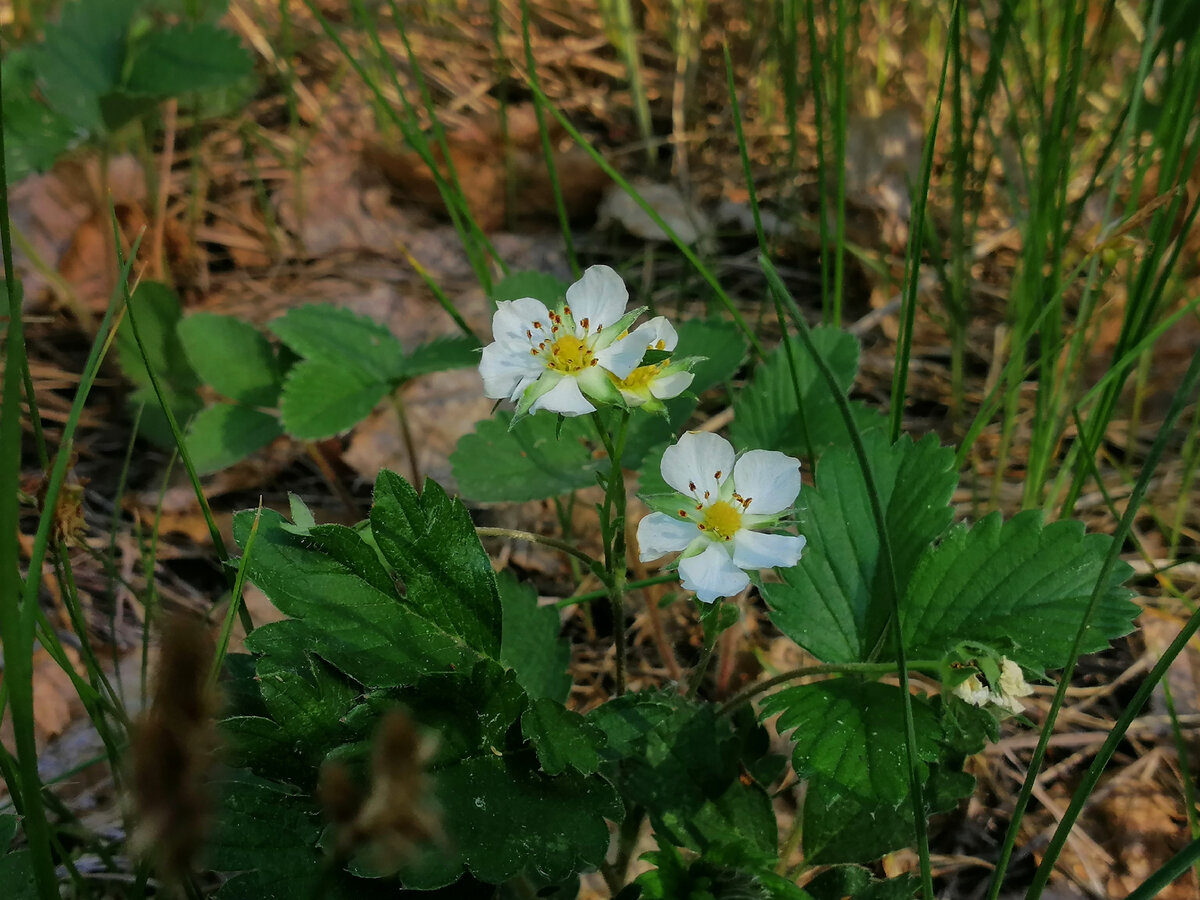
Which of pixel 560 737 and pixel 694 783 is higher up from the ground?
pixel 560 737

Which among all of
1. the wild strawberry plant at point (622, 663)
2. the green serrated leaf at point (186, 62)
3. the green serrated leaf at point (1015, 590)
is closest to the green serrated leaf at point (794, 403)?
the wild strawberry plant at point (622, 663)

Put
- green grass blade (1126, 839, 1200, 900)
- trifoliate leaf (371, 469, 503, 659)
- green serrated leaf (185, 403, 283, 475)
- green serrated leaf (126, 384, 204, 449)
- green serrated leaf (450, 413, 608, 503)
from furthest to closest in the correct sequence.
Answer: green serrated leaf (126, 384, 204, 449)
green serrated leaf (185, 403, 283, 475)
green serrated leaf (450, 413, 608, 503)
trifoliate leaf (371, 469, 503, 659)
green grass blade (1126, 839, 1200, 900)

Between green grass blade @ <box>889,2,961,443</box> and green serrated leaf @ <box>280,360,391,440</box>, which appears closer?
green grass blade @ <box>889,2,961,443</box>

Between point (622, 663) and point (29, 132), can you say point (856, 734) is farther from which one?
point (29, 132)

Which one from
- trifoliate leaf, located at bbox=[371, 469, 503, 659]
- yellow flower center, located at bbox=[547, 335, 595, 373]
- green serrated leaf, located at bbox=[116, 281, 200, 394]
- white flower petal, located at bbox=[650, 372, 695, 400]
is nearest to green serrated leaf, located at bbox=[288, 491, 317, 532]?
trifoliate leaf, located at bbox=[371, 469, 503, 659]

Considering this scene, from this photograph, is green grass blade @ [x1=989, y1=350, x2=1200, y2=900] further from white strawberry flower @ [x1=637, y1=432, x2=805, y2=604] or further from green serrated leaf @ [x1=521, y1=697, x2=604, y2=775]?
green serrated leaf @ [x1=521, y1=697, x2=604, y2=775]

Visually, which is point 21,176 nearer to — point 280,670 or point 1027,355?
point 280,670

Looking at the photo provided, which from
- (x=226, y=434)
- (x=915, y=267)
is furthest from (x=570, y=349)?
(x=226, y=434)
